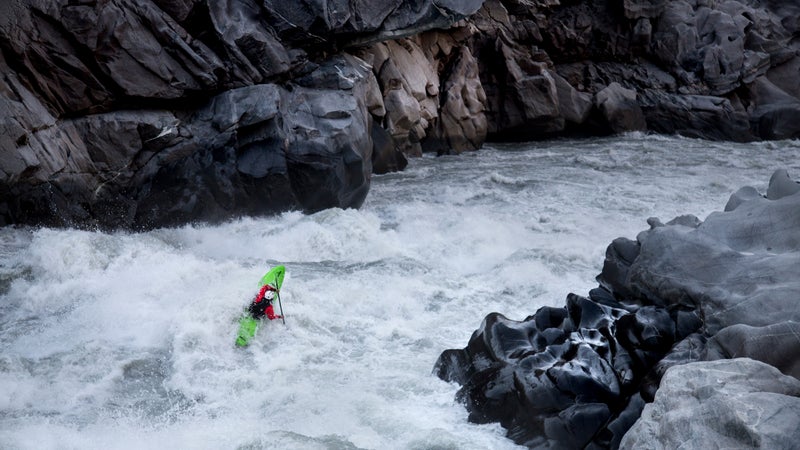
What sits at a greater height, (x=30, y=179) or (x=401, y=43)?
(x=401, y=43)

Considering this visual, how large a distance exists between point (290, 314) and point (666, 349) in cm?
399

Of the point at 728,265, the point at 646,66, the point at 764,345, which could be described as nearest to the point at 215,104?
the point at 728,265

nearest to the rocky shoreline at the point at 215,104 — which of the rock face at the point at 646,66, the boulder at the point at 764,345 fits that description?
the rock face at the point at 646,66

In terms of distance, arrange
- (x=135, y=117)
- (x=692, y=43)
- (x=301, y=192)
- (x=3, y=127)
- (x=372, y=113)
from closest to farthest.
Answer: (x=3, y=127), (x=135, y=117), (x=301, y=192), (x=372, y=113), (x=692, y=43)

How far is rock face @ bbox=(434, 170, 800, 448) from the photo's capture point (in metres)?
4.42

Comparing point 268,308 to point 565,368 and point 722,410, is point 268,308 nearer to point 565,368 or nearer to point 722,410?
point 565,368

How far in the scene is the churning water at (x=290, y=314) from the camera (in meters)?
6.23

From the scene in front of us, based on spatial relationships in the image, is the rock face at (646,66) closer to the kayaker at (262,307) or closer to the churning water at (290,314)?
the churning water at (290,314)

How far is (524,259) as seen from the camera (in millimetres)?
10305

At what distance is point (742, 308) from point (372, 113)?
10.7 metres

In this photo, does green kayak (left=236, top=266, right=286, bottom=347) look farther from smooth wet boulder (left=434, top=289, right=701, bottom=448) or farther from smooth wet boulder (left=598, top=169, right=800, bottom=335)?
smooth wet boulder (left=598, top=169, right=800, bottom=335)

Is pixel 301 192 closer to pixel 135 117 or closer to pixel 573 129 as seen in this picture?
pixel 135 117

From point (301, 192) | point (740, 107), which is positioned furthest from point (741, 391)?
point (740, 107)

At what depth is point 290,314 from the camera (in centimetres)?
823
